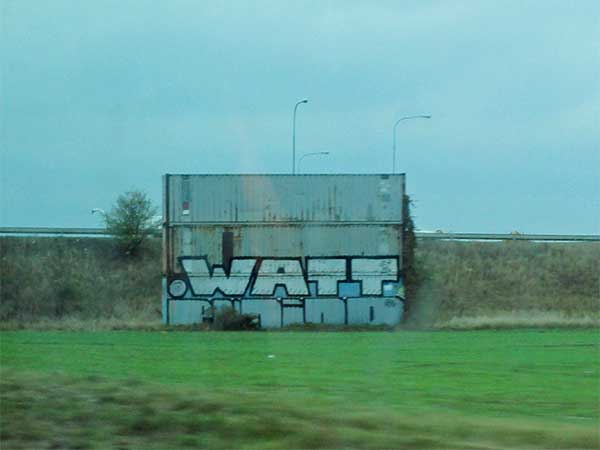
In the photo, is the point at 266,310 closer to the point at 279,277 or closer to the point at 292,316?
the point at 292,316

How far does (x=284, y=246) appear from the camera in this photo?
50.1 metres

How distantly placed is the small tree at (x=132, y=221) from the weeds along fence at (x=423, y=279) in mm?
835

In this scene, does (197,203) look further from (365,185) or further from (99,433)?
(99,433)

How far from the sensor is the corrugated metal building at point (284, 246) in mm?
49938

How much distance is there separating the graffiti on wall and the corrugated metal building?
4 cm

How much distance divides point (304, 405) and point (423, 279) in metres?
44.0

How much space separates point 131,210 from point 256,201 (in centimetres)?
2736

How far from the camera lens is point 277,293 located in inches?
1989

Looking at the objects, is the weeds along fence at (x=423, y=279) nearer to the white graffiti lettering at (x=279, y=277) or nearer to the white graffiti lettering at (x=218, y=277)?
the white graffiti lettering at (x=279, y=277)

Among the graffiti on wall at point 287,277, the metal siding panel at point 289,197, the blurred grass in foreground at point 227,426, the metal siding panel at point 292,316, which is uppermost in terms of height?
the metal siding panel at point 289,197

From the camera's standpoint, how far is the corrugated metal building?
49.9 metres

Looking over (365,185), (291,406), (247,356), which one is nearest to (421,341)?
(247,356)

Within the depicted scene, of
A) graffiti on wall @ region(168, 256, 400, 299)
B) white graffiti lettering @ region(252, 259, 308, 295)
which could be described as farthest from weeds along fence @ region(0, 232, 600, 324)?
white graffiti lettering @ region(252, 259, 308, 295)

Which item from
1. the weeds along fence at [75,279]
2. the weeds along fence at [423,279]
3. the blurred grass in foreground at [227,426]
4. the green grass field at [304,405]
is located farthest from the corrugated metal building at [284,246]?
the blurred grass in foreground at [227,426]
